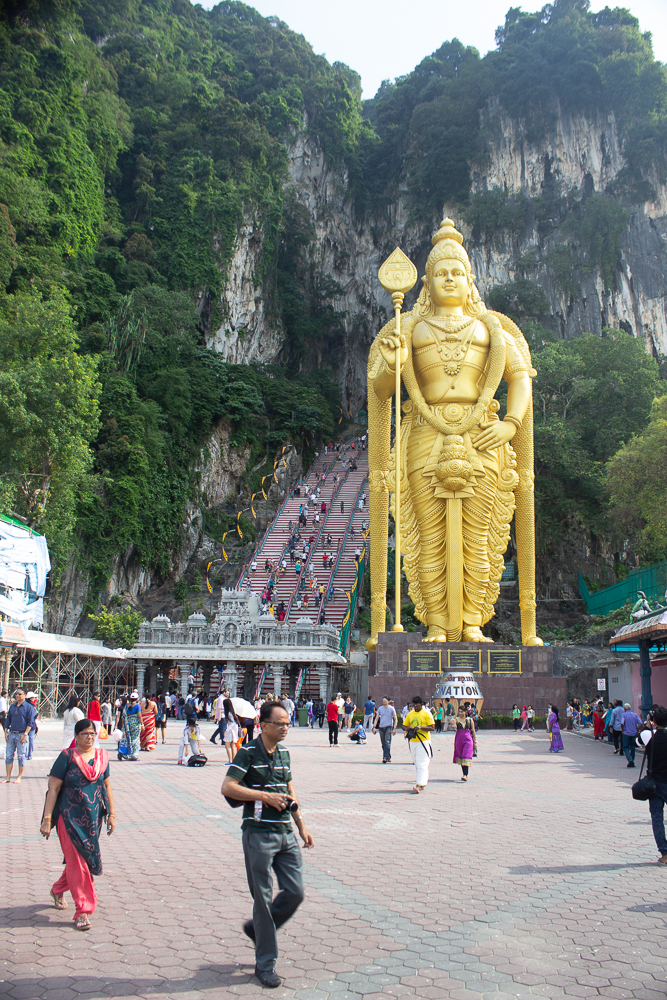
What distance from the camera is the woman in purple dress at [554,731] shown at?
39.7 feet

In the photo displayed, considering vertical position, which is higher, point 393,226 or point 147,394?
point 393,226

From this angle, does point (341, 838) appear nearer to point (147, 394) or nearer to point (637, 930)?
point (637, 930)

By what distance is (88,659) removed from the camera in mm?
21891

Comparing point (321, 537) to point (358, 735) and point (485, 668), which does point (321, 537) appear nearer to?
point (485, 668)

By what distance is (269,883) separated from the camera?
10.7 ft

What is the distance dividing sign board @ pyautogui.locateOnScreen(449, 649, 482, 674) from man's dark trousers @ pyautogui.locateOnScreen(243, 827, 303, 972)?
14655 mm

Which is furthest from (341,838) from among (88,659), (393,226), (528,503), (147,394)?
(393,226)

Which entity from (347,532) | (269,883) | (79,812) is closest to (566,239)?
(347,532)

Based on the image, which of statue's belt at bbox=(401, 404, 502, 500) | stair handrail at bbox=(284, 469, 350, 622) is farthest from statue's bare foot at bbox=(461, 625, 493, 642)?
stair handrail at bbox=(284, 469, 350, 622)

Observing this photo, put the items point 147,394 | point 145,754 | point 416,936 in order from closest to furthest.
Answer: point 416,936, point 145,754, point 147,394

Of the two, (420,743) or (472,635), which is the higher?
(472,635)

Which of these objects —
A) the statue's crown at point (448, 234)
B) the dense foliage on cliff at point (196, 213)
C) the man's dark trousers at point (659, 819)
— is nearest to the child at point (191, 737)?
the man's dark trousers at point (659, 819)

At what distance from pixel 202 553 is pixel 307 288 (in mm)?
21680

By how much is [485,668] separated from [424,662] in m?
1.33
